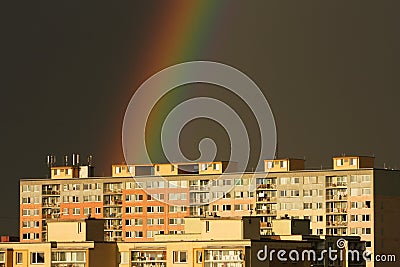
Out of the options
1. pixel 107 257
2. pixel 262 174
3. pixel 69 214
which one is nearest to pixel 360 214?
pixel 262 174

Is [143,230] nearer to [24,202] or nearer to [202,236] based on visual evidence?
[24,202]

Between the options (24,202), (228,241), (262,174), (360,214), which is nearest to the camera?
(228,241)

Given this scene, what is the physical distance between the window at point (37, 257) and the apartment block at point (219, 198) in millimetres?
34382

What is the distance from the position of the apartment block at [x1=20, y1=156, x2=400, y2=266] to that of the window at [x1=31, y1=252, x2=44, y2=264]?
113ft

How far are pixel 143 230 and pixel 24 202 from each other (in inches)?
404

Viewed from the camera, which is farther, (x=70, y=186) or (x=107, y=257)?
(x=70, y=186)

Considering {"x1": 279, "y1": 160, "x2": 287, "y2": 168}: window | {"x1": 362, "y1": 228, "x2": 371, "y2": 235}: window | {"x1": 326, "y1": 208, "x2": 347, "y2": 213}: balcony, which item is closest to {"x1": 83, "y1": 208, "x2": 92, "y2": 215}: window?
{"x1": 279, "y1": 160, "x2": 287, "y2": 168}: window

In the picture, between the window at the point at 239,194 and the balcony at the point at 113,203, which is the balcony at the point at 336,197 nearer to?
the window at the point at 239,194

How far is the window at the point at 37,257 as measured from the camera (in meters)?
54.4

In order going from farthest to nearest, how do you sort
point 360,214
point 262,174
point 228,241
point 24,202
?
point 24,202
point 262,174
point 360,214
point 228,241

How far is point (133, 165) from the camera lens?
100375mm

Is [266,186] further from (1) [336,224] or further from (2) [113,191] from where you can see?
(2) [113,191]

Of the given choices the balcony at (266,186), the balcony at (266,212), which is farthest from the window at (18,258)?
the balcony at (266,186)

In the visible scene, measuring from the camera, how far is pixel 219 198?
95500 mm
